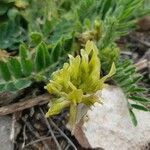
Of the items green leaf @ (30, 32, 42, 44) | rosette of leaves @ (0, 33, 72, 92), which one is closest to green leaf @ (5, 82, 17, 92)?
rosette of leaves @ (0, 33, 72, 92)

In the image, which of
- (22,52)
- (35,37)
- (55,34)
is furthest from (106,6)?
(22,52)

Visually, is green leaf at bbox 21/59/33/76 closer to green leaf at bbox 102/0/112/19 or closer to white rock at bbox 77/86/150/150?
white rock at bbox 77/86/150/150

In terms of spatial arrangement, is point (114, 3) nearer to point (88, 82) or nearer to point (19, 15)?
point (19, 15)

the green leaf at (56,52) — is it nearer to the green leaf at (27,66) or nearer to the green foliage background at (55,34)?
the green foliage background at (55,34)

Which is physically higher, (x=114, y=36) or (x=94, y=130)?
(x=114, y=36)

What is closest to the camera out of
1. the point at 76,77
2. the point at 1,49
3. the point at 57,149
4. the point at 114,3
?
the point at 76,77

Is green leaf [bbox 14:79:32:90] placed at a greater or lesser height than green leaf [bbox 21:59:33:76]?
lesser

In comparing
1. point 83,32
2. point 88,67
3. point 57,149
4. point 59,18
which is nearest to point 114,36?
point 83,32
